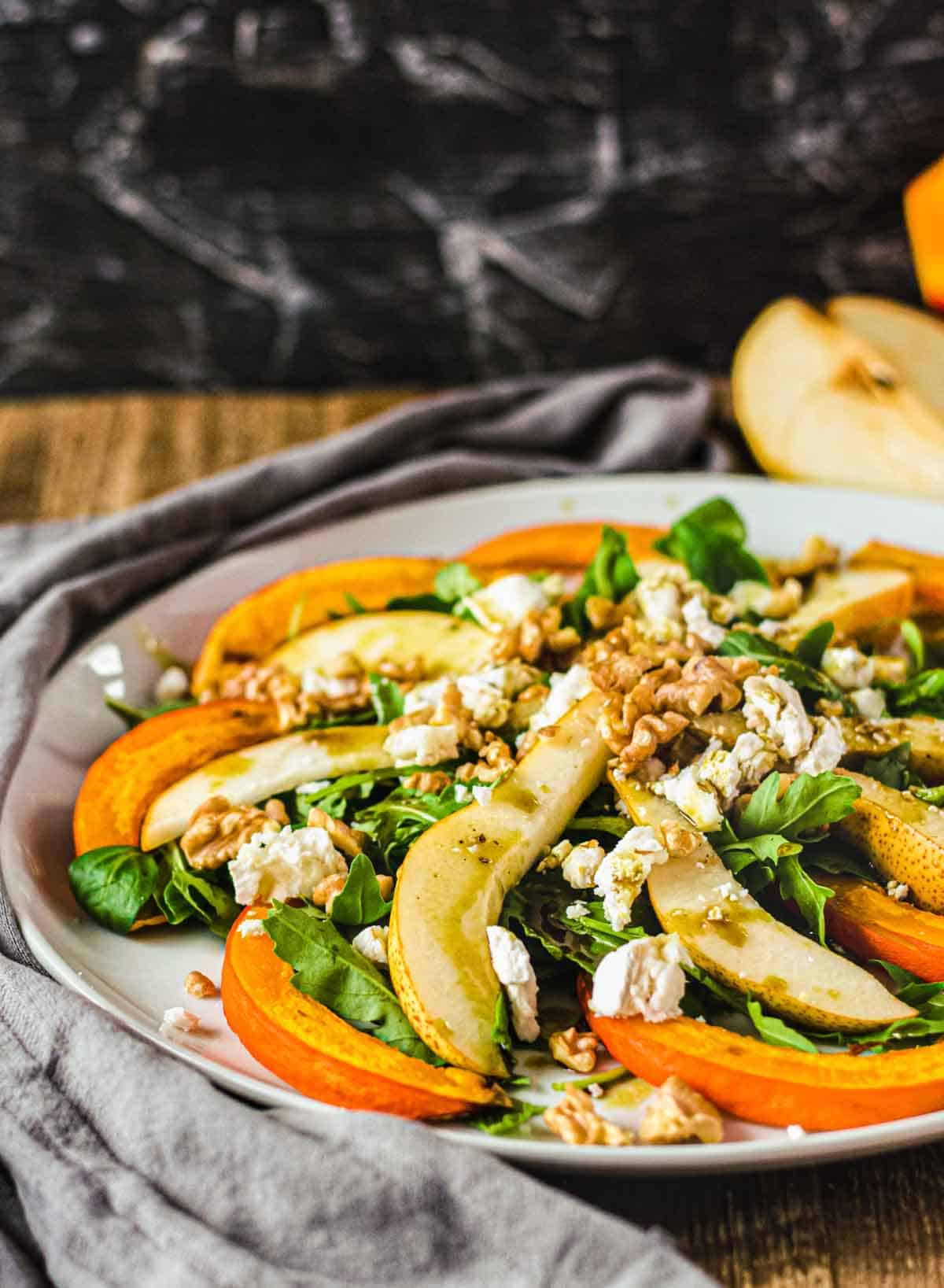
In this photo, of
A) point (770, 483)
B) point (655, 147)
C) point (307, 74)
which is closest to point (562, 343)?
point (655, 147)

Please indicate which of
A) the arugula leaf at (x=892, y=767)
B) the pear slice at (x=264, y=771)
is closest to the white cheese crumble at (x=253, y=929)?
the pear slice at (x=264, y=771)

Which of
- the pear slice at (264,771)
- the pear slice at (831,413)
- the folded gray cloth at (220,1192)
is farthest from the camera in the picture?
the pear slice at (831,413)

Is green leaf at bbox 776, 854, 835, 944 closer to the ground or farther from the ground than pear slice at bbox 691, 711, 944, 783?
closer to the ground

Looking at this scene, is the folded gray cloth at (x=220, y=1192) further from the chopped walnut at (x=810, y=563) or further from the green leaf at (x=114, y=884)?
the chopped walnut at (x=810, y=563)

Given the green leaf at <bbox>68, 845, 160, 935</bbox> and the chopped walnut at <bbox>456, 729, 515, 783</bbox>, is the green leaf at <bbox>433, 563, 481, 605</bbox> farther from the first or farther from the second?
the green leaf at <bbox>68, 845, 160, 935</bbox>

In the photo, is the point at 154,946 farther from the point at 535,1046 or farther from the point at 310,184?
the point at 310,184

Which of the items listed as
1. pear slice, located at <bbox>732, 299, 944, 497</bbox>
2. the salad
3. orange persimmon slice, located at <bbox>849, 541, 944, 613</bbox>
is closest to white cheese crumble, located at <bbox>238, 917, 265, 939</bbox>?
the salad
